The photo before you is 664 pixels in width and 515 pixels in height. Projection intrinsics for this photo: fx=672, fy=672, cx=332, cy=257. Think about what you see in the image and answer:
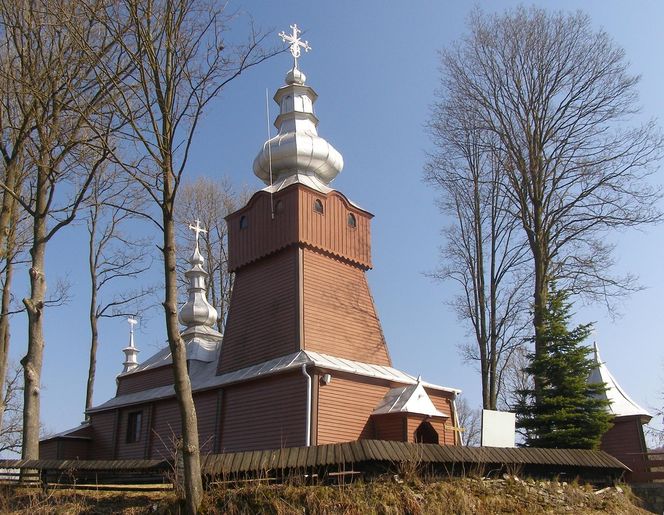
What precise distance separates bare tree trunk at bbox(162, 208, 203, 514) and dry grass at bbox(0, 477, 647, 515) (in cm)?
33

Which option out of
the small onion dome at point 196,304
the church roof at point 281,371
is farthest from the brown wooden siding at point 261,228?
the small onion dome at point 196,304

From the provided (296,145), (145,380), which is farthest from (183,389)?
(145,380)

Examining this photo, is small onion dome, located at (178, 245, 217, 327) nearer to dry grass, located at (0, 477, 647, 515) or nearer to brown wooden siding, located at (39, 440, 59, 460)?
brown wooden siding, located at (39, 440, 59, 460)

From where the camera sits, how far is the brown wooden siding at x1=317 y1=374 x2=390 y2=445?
15.4 m

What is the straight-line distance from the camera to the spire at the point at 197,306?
23.5 m

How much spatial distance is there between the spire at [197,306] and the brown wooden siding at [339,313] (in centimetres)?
696

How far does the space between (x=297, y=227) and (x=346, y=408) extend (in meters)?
4.87

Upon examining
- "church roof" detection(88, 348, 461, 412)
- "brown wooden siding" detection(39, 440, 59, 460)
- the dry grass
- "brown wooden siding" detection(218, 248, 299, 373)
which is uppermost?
"brown wooden siding" detection(218, 248, 299, 373)

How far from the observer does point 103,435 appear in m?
22.6

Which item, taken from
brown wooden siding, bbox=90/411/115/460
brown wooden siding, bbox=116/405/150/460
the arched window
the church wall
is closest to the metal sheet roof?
the arched window

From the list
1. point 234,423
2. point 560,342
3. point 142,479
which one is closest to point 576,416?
point 560,342

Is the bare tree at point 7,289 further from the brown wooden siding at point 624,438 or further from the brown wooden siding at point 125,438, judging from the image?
the brown wooden siding at point 624,438

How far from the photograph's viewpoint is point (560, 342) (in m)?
16.5

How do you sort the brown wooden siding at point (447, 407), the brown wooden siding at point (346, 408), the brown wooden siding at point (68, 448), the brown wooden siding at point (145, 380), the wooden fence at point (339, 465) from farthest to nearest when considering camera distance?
1. the brown wooden siding at point (68, 448)
2. the brown wooden siding at point (145, 380)
3. the brown wooden siding at point (447, 407)
4. the brown wooden siding at point (346, 408)
5. the wooden fence at point (339, 465)
